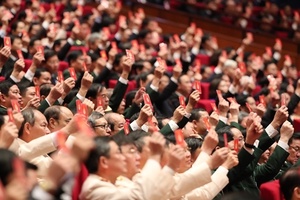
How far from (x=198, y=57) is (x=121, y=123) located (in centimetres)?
163

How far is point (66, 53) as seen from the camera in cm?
258

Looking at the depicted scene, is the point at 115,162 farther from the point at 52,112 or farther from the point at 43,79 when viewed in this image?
the point at 43,79

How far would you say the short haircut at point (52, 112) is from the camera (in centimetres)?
153

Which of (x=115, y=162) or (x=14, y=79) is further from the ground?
(x=115, y=162)

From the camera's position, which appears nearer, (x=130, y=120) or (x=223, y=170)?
(x=223, y=170)

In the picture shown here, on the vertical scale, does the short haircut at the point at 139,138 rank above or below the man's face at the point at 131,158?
below

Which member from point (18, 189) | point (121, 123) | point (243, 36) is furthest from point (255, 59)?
point (18, 189)

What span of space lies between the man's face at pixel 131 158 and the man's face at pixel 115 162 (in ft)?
0.12

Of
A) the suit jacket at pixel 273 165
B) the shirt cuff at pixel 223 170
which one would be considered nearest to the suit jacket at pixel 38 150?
the shirt cuff at pixel 223 170

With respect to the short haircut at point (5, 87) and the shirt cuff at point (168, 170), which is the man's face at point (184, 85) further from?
the shirt cuff at point (168, 170)

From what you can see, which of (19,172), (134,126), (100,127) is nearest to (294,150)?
(134,126)

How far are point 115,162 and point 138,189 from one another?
69 mm

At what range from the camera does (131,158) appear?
1146mm

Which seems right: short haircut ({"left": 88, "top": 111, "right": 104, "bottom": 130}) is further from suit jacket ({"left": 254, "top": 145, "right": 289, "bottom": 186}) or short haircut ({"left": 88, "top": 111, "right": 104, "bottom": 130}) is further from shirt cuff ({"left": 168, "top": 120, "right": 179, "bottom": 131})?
suit jacket ({"left": 254, "top": 145, "right": 289, "bottom": 186})
